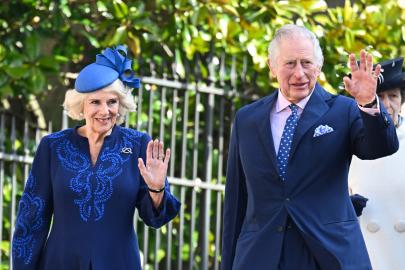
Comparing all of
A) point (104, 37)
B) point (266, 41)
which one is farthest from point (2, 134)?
point (266, 41)

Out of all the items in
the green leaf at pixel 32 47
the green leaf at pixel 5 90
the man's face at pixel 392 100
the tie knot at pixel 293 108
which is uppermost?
the green leaf at pixel 32 47

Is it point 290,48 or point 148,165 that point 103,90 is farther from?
point 290,48

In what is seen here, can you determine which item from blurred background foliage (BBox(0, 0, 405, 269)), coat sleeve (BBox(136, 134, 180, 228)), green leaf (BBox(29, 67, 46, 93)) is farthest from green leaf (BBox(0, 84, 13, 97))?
coat sleeve (BBox(136, 134, 180, 228))

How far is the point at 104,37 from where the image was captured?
933cm

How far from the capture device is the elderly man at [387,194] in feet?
23.5

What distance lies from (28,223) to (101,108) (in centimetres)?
60

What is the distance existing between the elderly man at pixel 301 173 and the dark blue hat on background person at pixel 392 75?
728 mm

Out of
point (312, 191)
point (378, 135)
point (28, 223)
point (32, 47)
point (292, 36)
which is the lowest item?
point (28, 223)

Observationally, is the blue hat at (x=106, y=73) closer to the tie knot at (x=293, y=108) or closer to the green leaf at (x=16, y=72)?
the tie knot at (x=293, y=108)

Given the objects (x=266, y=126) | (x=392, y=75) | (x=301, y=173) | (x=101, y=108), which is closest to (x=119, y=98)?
(x=101, y=108)

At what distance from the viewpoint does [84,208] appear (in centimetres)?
A: 663

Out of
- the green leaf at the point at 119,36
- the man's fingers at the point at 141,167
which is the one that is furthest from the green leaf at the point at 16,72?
the man's fingers at the point at 141,167

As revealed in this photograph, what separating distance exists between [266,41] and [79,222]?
3.06 meters

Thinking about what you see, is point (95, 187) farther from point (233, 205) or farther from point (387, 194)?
point (387, 194)
